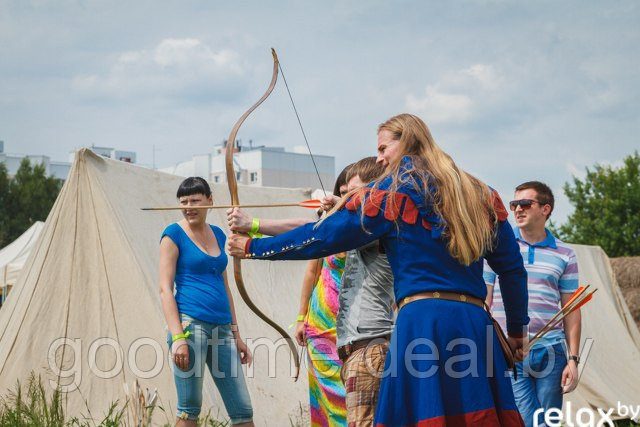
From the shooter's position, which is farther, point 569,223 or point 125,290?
point 569,223

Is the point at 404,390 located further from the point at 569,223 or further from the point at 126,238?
the point at 569,223

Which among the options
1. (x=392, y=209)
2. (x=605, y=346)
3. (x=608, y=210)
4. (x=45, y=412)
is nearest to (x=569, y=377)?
(x=392, y=209)

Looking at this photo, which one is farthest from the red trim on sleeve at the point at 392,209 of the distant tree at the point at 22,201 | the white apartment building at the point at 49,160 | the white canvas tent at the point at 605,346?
the white apartment building at the point at 49,160

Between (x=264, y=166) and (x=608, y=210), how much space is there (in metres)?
38.3

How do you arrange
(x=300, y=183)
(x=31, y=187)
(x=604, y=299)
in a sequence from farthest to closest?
(x=300, y=183), (x=31, y=187), (x=604, y=299)

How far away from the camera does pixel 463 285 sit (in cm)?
265

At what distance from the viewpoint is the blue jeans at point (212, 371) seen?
405 cm

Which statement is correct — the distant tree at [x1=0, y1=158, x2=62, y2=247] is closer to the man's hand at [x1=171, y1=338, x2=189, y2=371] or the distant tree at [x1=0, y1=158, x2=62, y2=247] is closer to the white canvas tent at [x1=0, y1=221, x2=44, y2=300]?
the white canvas tent at [x1=0, y1=221, x2=44, y2=300]

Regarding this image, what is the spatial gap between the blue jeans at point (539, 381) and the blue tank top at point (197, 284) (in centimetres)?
151

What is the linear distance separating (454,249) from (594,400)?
619 cm

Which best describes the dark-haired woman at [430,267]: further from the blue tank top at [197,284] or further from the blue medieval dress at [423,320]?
the blue tank top at [197,284]

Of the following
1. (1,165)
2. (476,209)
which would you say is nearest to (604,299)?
(476,209)

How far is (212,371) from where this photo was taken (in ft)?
13.7

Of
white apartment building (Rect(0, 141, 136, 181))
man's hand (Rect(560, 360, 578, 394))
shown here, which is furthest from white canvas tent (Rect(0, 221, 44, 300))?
white apartment building (Rect(0, 141, 136, 181))
